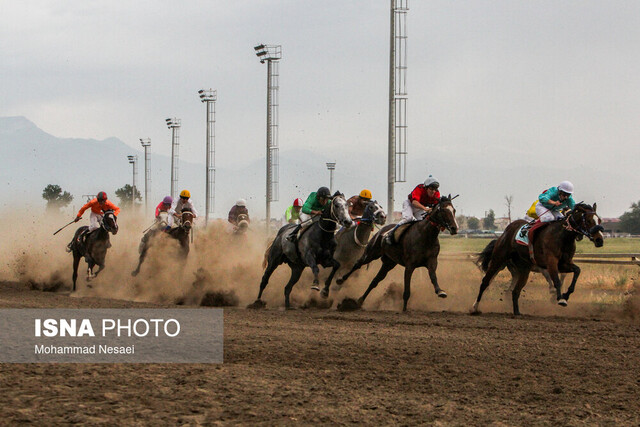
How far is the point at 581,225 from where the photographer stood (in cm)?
1352

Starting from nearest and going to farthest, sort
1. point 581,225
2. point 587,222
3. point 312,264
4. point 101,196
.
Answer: point 587,222, point 581,225, point 312,264, point 101,196

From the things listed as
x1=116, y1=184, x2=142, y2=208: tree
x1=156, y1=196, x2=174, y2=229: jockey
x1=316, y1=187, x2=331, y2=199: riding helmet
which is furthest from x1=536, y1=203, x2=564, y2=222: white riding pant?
x1=116, y1=184, x2=142, y2=208: tree

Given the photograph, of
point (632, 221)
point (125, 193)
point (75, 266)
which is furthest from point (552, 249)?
point (632, 221)

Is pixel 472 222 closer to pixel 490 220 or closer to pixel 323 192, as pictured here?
pixel 490 220

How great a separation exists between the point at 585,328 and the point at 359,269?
18.7 feet

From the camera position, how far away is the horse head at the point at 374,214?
52.6 feet

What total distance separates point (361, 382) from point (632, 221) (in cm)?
11980

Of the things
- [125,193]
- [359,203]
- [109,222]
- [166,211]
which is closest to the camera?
[359,203]

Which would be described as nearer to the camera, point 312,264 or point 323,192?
point 312,264

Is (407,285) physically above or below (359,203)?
below

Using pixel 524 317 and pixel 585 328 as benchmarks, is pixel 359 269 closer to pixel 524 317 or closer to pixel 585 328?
pixel 524 317

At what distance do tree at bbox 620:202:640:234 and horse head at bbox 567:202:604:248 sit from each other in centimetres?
11320

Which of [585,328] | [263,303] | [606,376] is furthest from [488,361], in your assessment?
[263,303]

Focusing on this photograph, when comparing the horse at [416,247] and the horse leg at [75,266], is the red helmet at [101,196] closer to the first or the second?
the horse leg at [75,266]
